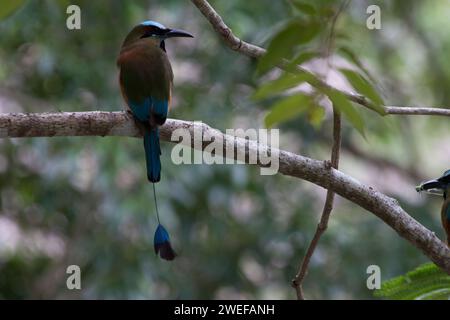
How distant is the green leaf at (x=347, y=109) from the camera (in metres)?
1.10

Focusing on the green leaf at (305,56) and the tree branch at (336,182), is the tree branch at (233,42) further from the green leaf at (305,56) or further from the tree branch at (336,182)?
the green leaf at (305,56)

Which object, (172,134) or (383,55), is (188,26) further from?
(172,134)

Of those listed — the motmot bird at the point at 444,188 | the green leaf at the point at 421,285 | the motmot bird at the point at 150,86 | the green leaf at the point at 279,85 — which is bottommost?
the green leaf at the point at 421,285

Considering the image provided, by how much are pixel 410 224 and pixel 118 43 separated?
2993 millimetres

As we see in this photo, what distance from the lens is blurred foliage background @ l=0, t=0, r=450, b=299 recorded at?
423cm

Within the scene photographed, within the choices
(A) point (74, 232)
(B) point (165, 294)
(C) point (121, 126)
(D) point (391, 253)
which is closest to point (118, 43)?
(A) point (74, 232)

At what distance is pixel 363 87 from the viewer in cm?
114

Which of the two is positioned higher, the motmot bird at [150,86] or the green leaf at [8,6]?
the motmot bird at [150,86]

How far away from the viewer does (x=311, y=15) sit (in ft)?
3.67

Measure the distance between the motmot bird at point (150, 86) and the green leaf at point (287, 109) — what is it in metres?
0.97

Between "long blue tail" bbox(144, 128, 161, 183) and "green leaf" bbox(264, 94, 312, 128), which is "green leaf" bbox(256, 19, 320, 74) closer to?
"green leaf" bbox(264, 94, 312, 128)

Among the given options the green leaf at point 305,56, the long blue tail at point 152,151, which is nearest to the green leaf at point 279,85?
the green leaf at point 305,56

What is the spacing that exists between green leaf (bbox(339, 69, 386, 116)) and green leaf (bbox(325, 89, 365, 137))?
0.03 m

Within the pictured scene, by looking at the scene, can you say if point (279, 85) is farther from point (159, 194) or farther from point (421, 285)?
point (159, 194)
